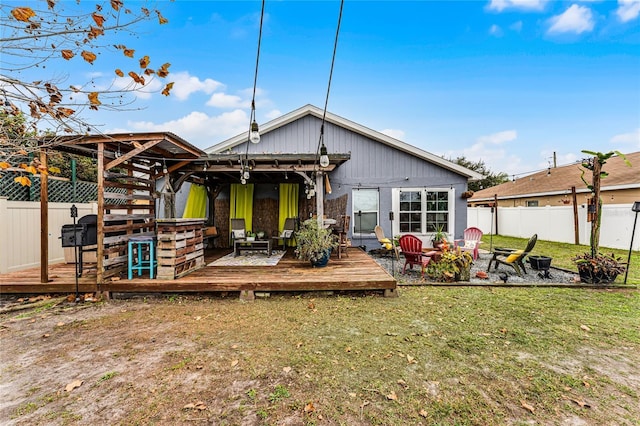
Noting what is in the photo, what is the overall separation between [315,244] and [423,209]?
4835 millimetres

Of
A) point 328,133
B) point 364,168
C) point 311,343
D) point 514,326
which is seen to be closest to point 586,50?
point 364,168

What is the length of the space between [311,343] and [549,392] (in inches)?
86.8

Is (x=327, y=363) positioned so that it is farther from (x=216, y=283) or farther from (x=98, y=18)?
(x=98, y=18)

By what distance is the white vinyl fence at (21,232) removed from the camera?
5414mm

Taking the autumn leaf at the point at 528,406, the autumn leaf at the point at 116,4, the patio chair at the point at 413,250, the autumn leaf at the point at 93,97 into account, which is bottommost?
the autumn leaf at the point at 528,406

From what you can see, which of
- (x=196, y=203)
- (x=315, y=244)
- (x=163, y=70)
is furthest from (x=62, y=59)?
(x=196, y=203)

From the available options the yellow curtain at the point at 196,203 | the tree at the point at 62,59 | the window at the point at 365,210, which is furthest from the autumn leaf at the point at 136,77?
the window at the point at 365,210

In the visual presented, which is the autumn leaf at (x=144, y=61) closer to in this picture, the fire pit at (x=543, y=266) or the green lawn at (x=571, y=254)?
the fire pit at (x=543, y=266)

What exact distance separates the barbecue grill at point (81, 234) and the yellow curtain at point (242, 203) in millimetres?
4555

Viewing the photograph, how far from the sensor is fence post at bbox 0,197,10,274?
530 cm

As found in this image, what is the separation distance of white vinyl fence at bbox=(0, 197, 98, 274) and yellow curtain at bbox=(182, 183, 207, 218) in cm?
323

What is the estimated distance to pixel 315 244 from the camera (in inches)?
230

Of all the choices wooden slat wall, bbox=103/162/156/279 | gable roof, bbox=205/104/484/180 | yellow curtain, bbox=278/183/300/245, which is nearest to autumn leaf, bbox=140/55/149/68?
wooden slat wall, bbox=103/162/156/279

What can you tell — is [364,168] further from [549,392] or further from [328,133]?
[549,392]
